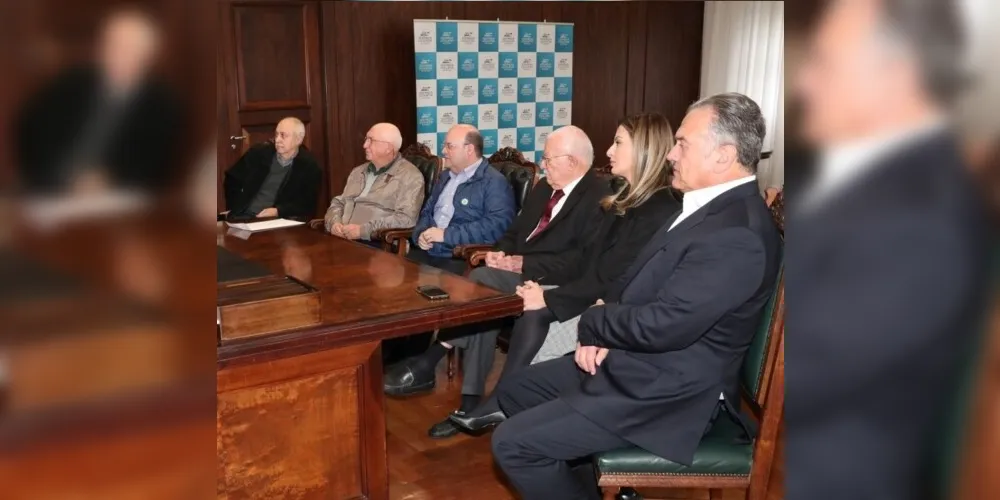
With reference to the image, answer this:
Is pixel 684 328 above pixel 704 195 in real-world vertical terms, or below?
below

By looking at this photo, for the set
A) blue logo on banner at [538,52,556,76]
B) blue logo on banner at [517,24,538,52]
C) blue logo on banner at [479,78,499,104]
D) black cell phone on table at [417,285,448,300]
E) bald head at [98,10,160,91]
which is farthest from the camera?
blue logo on banner at [538,52,556,76]

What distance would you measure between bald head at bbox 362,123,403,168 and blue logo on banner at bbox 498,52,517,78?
273cm

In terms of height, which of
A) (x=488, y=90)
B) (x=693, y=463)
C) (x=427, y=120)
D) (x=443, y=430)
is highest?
(x=488, y=90)

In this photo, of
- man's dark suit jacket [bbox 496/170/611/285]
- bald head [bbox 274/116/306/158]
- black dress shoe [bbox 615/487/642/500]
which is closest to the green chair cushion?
black dress shoe [bbox 615/487/642/500]

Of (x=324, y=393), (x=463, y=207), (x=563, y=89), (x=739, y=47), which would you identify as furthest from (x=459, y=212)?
(x=739, y=47)

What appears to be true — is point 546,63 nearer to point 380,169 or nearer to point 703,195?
point 380,169

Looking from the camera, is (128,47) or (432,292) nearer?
(128,47)

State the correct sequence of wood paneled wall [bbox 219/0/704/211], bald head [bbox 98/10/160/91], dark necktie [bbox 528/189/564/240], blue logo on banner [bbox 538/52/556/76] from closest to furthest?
bald head [bbox 98/10/160/91], dark necktie [bbox 528/189/564/240], wood paneled wall [bbox 219/0/704/211], blue logo on banner [bbox 538/52/556/76]

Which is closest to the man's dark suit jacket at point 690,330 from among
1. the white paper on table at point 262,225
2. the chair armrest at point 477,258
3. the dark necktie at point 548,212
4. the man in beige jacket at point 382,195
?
the dark necktie at point 548,212

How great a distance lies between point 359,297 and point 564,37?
5.15 m

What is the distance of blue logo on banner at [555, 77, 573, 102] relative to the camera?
694 cm

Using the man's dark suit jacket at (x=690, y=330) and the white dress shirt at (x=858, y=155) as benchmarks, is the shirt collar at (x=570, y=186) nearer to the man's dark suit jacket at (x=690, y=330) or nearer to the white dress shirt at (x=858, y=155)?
the man's dark suit jacket at (x=690, y=330)

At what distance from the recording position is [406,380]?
3248 mm

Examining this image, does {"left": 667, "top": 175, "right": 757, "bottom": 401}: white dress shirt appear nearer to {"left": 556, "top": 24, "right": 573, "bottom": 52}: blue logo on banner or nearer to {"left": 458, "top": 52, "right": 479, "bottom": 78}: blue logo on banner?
{"left": 458, "top": 52, "right": 479, "bottom": 78}: blue logo on banner
